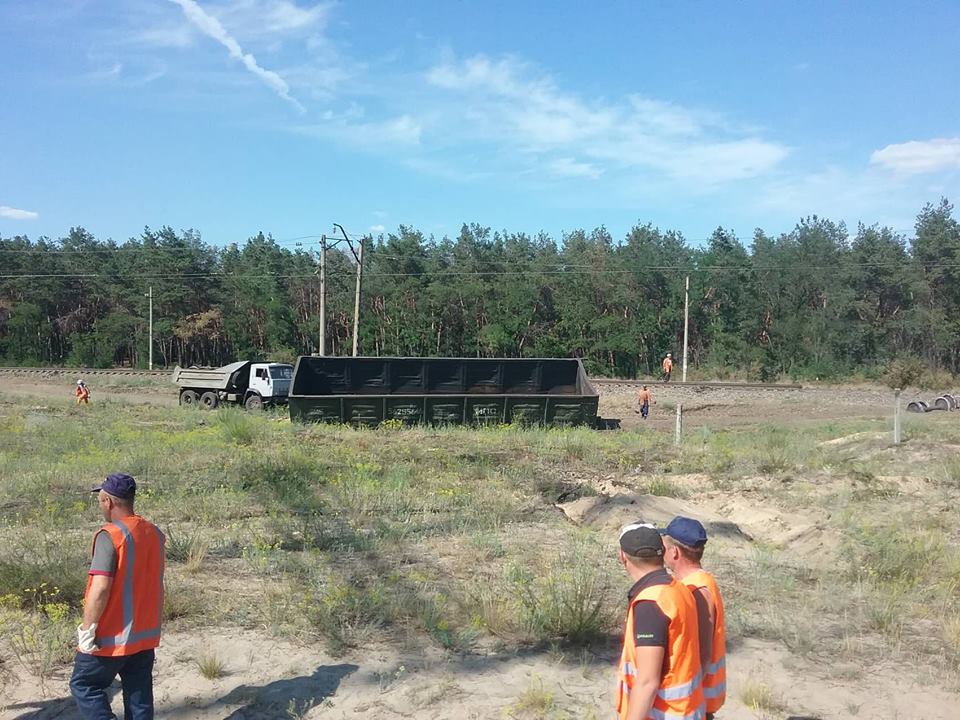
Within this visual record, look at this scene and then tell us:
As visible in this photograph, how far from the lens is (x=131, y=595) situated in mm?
3953

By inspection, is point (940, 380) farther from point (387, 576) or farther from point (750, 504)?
point (387, 576)

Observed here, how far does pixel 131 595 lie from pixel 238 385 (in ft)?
88.3

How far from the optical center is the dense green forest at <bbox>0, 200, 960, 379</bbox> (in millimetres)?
55062

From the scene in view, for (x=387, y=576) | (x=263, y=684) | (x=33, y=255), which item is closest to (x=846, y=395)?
(x=387, y=576)

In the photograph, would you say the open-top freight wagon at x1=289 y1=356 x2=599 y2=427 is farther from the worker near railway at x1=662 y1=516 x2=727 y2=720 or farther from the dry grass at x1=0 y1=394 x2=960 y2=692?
the worker near railway at x1=662 y1=516 x2=727 y2=720

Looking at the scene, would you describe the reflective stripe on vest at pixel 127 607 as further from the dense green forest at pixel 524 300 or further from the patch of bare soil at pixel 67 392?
the dense green forest at pixel 524 300

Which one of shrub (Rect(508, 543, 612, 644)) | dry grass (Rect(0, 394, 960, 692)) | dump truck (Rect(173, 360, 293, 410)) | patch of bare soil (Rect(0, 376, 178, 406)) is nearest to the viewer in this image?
shrub (Rect(508, 543, 612, 644))

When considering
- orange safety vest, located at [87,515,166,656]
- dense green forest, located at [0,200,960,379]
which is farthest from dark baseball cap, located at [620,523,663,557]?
dense green forest, located at [0,200,960,379]

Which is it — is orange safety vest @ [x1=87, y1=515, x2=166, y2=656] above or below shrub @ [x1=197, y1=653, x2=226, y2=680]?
above

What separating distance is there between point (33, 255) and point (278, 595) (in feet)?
257

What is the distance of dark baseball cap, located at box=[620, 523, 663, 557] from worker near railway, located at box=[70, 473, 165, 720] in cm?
250

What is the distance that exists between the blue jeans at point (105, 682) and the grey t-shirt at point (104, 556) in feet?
1.50

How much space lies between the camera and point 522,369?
85.2ft

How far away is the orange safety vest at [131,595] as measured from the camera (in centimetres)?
390
